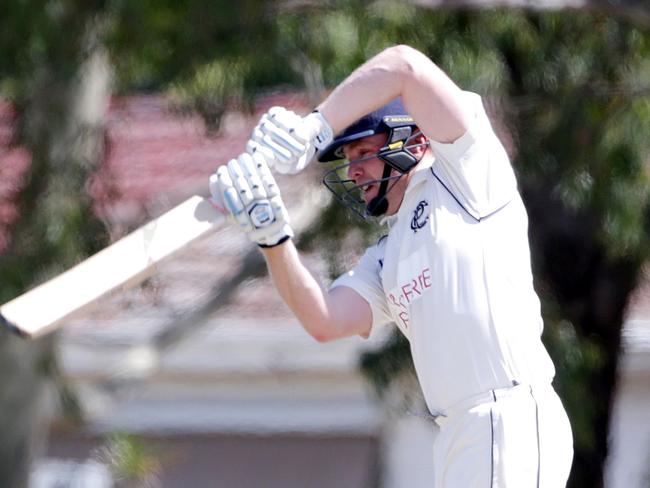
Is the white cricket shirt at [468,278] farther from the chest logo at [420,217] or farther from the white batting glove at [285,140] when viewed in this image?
the white batting glove at [285,140]

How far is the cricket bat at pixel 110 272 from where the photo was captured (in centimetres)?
346

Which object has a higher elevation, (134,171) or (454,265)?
(454,265)

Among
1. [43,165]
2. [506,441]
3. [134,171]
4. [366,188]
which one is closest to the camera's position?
[506,441]

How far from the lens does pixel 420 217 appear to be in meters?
3.80

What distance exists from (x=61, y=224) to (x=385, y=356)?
4.92 ft

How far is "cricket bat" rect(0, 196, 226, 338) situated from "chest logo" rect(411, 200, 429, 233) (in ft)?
1.64

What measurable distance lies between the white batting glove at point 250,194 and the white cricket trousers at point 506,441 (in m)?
0.64

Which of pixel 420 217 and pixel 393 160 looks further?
pixel 393 160

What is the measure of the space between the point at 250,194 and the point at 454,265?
0.53 meters

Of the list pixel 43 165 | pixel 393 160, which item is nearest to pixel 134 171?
pixel 43 165

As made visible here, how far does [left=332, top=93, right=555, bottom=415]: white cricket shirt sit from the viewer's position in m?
3.66

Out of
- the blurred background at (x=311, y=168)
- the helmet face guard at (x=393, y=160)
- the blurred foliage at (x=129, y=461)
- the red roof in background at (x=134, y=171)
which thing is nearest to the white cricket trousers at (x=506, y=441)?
the helmet face guard at (x=393, y=160)

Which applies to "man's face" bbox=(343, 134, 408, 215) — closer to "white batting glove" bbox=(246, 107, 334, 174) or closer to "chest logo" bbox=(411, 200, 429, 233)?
"chest logo" bbox=(411, 200, 429, 233)

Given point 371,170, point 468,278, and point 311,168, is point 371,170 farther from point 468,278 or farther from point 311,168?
point 311,168
